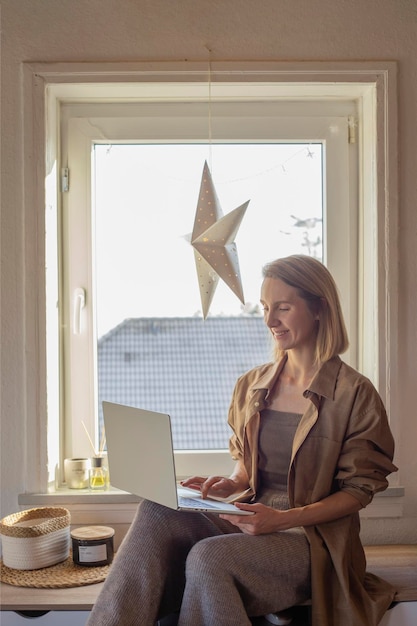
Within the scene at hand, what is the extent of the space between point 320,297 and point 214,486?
0.58m

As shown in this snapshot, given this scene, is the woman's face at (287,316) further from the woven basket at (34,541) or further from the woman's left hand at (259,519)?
the woven basket at (34,541)

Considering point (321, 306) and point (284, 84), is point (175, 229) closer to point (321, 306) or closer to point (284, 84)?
point (284, 84)

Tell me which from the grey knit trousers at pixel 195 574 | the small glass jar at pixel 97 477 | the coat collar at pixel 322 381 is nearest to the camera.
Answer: the grey knit trousers at pixel 195 574

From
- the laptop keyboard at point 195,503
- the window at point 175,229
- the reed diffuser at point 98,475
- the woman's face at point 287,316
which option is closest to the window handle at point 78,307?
the window at point 175,229

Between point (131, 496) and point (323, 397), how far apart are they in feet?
2.56

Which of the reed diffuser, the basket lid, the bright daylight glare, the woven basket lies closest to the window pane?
the bright daylight glare

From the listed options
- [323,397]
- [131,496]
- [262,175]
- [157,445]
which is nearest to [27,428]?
[131,496]

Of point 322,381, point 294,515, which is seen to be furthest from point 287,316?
point 294,515

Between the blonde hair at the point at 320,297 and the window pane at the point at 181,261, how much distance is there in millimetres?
570

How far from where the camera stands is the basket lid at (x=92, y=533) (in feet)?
7.35

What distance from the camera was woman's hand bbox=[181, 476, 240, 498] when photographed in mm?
2065

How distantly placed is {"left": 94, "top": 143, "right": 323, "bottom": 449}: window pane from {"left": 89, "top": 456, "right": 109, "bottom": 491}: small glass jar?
245 mm

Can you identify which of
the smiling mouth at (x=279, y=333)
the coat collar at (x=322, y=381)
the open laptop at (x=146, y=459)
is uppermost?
the smiling mouth at (x=279, y=333)

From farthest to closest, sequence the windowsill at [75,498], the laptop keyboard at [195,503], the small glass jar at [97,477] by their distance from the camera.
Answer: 1. the small glass jar at [97,477]
2. the windowsill at [75,498]
3. the laptop keyboard at [195,503]
